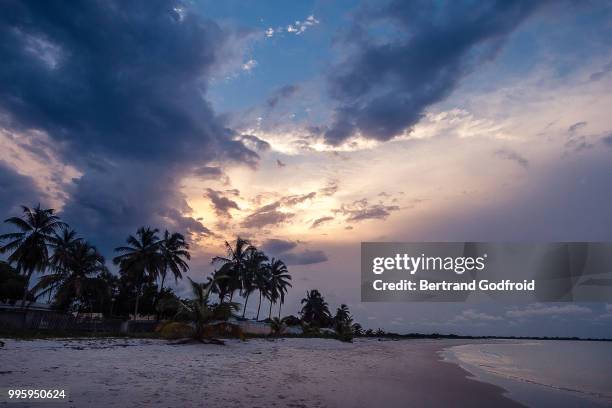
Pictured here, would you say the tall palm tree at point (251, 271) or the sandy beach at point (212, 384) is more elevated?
the tall palm tree at point (251, 271)

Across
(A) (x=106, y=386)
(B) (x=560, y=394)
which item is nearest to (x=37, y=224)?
(A) (x=106, y=386)

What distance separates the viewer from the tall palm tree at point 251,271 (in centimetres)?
4612

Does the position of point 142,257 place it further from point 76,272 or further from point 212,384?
point 212,384

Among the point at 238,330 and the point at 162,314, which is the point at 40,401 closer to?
the point at 238,330

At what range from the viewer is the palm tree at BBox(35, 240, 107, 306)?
119 ft

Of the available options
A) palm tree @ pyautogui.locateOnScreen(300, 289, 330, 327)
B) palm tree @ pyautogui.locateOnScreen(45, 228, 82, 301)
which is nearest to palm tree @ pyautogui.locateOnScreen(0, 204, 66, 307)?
palm tree @ pyautogui.locateOnScreen(45, 228, 82, 301)

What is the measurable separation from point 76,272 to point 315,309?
145ft

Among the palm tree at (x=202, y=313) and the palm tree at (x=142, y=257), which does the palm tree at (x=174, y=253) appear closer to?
the palm tree at (x=142, y=257)

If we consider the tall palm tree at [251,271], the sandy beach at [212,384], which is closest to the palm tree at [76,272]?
the tall palm tree at [251,271]

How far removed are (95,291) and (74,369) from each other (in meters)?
34.4

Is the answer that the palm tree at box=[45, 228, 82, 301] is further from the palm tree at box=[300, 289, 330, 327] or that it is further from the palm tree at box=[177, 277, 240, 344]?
the palm tree at box=[300, 289, 330, 327]

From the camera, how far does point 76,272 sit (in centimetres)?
3778

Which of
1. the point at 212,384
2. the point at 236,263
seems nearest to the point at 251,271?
the point at 236,263

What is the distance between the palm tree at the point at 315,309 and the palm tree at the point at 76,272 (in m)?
41.3
